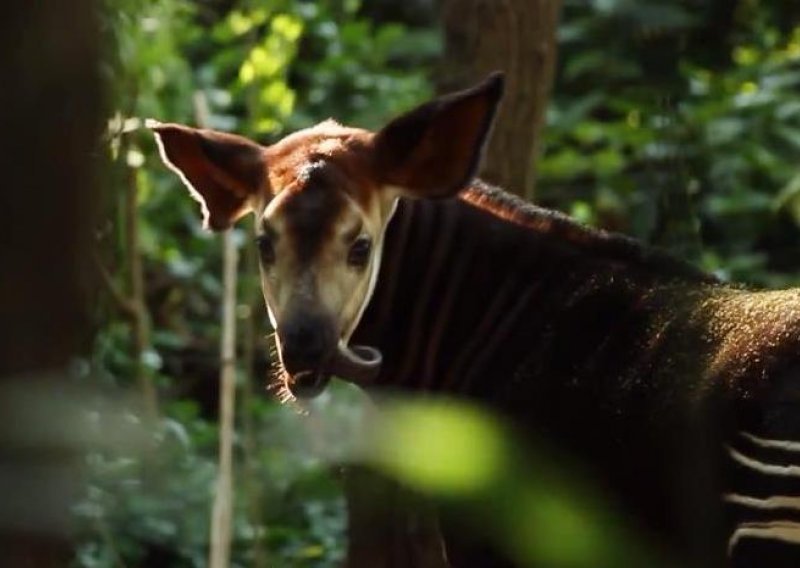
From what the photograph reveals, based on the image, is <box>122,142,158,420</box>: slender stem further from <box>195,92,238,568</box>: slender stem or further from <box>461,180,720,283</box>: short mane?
<box>461,180,720,283</box>: short mane

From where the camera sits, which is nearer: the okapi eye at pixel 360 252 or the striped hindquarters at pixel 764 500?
the striped hindquarters at pixel 764 500

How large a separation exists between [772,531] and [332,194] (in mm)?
1098

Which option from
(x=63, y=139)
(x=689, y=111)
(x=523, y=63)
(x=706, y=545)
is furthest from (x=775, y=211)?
(x=63, y=139)

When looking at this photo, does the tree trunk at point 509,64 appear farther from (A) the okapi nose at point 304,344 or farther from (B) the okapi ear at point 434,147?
(A) the okapi nose at point 304,344

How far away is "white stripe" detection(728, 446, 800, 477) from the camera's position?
268 centimetres

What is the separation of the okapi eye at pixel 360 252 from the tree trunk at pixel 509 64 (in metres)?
1.22

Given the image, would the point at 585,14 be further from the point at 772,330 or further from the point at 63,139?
the point at 63,139

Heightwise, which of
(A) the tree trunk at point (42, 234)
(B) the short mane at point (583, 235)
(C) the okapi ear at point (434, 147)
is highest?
(A) the tree trunk at point (42, 234)

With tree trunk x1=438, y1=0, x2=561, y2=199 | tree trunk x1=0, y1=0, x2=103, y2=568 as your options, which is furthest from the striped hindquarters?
tree trunk x1=0, y1=0, x2=103, y2=568

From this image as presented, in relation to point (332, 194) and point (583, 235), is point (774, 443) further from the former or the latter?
point (332, 194)

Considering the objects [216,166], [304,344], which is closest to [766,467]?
[304,344]

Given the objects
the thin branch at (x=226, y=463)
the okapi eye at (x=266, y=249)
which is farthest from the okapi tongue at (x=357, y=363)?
the thin branch at (x=226, y=463)

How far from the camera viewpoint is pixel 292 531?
5.28 m

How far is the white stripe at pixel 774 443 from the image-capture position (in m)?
2.69
